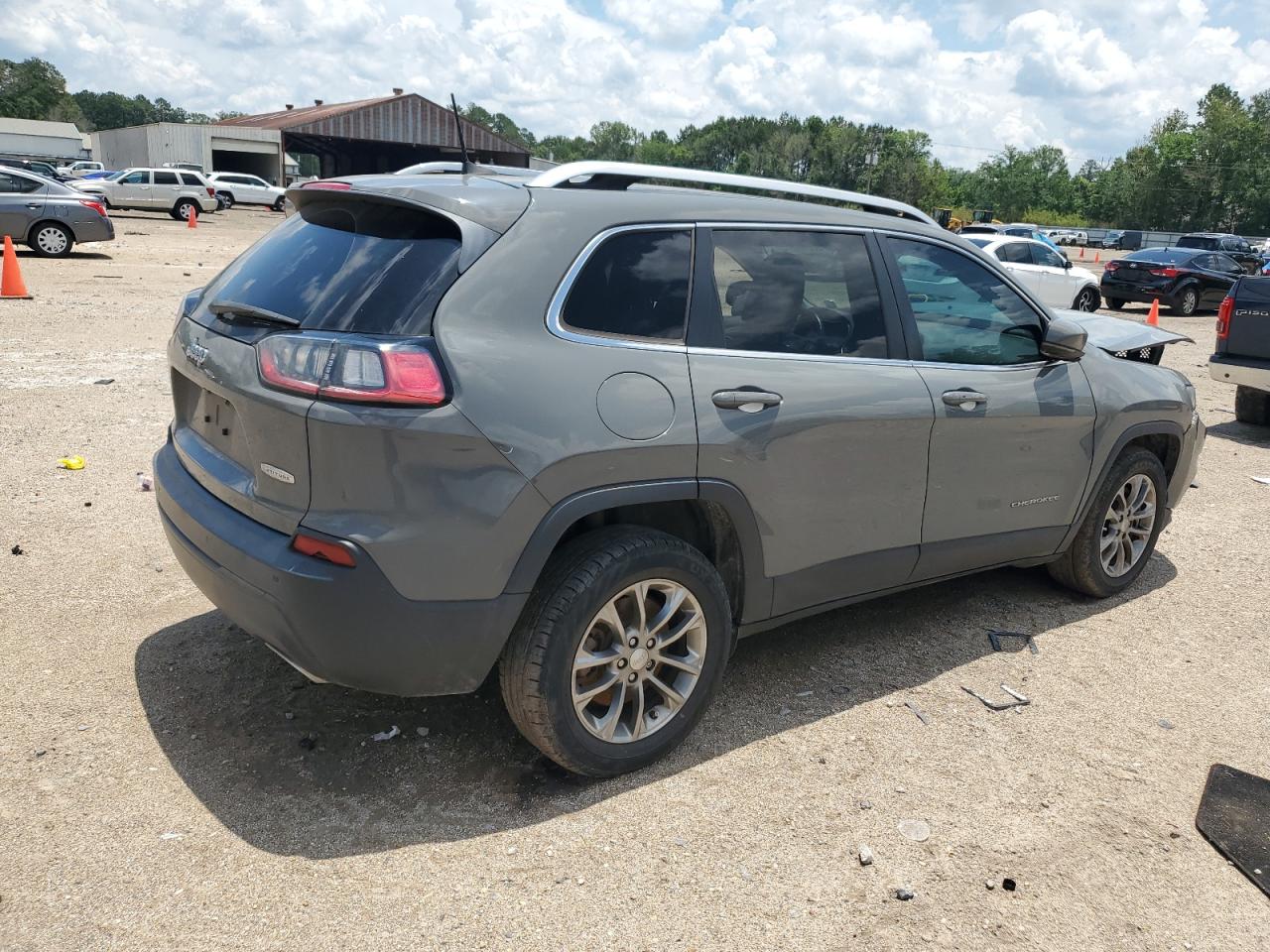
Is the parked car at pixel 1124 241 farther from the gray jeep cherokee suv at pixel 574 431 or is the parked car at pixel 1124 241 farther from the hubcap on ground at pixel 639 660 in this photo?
the hubcap on ground at pixel 639 660

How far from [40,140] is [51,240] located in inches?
4084

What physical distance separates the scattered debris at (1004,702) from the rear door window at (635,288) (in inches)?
77.9

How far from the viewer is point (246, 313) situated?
122 inches

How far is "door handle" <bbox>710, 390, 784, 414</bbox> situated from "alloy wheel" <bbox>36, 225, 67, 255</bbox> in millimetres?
18858

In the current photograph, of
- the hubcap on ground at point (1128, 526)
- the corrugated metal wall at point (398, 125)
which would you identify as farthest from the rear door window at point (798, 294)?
the corrugated metal wall at point (398, 125)

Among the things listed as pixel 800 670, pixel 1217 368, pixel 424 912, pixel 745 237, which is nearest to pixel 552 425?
pixel 745 237

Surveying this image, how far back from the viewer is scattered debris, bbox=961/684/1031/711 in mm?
3944

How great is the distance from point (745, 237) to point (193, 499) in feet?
6.65

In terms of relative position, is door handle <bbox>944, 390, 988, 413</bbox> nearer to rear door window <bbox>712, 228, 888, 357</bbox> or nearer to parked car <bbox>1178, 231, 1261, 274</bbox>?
rear door window <bbox>712, 228, 888, 357</bbox>

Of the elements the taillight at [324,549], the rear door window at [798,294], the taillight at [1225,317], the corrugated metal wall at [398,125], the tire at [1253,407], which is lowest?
the tire at [1253,407]

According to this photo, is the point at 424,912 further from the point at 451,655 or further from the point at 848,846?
the point at 848,846

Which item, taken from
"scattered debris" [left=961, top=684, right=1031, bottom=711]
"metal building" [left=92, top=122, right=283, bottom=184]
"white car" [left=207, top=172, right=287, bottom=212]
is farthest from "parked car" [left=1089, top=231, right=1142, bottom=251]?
"scattered debris" [left=961, top=684, right=1031, bottom=711]

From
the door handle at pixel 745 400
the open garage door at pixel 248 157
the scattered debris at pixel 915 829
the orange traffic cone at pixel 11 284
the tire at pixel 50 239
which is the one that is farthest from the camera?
the open garage door at pixel 248 157

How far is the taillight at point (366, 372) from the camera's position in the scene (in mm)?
2678
